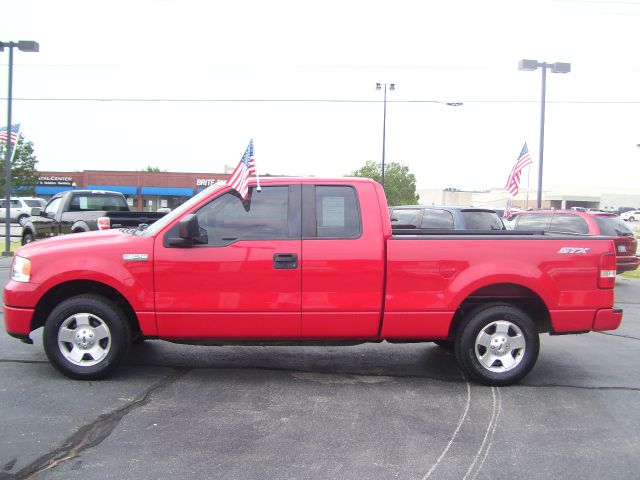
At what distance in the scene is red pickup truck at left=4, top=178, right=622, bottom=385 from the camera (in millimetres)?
4883

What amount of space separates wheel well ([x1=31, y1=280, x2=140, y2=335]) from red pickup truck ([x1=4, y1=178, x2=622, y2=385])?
0.8 inches

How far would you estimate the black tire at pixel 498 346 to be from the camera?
5.09m

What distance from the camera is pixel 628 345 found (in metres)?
6.90

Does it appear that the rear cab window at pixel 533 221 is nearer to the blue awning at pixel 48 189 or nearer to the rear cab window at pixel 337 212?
the rear cab window at pixel 337 212

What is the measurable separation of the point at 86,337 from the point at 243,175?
2.09 m

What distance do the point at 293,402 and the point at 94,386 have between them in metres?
1.87

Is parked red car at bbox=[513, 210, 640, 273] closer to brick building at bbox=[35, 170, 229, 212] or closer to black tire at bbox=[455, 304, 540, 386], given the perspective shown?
black tire at bbox=[455, 304, 540, 386]

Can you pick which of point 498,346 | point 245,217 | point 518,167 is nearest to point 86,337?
point 245,217

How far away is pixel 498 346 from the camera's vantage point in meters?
5.11

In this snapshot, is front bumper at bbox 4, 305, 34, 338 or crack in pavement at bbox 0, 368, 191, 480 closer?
crack in pavement at bbox 0, 368, 191, 480

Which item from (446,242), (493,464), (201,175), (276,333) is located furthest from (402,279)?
(201,175)

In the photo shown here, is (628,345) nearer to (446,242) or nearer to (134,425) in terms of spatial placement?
(446,242)

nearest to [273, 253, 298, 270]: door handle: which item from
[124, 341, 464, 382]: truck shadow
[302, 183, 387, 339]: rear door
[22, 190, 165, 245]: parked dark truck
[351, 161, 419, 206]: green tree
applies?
[302, 183, 387, 339]: rear door

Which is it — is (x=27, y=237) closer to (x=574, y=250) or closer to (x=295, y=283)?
(x=295, y=283)
